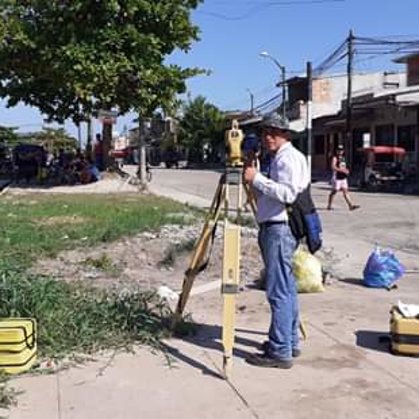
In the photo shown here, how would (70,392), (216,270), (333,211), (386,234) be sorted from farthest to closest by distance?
(333,211), (386,234), (216,270), (70,392)

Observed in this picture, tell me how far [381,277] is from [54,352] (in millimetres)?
4862

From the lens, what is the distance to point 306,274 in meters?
9.65

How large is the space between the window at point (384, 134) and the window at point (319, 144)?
11147 millimetres

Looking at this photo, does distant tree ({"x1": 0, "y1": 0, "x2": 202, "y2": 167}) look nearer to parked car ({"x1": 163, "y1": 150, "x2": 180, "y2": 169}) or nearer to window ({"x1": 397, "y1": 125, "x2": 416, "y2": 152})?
window ({"x1": 397, "y1": 125, "x2": 416, "y2": 152})

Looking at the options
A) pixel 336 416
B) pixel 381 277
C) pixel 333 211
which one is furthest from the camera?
pixel 333 211

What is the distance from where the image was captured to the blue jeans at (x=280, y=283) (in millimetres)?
6352

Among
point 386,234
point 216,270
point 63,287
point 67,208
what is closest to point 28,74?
point 67,208

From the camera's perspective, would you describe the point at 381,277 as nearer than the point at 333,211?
Yes

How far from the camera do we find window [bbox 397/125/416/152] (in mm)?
44875

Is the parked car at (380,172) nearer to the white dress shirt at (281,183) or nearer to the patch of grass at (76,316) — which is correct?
the patch of grass at (76,316)

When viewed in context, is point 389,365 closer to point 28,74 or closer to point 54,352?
point 54,352

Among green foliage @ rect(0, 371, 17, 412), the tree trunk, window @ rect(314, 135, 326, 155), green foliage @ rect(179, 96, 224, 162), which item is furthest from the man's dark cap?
green foliage @ rect(179, 96, 224, 162)

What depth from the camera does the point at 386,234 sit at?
17.7m

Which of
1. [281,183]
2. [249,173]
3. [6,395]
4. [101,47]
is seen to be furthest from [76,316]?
[101,47]
